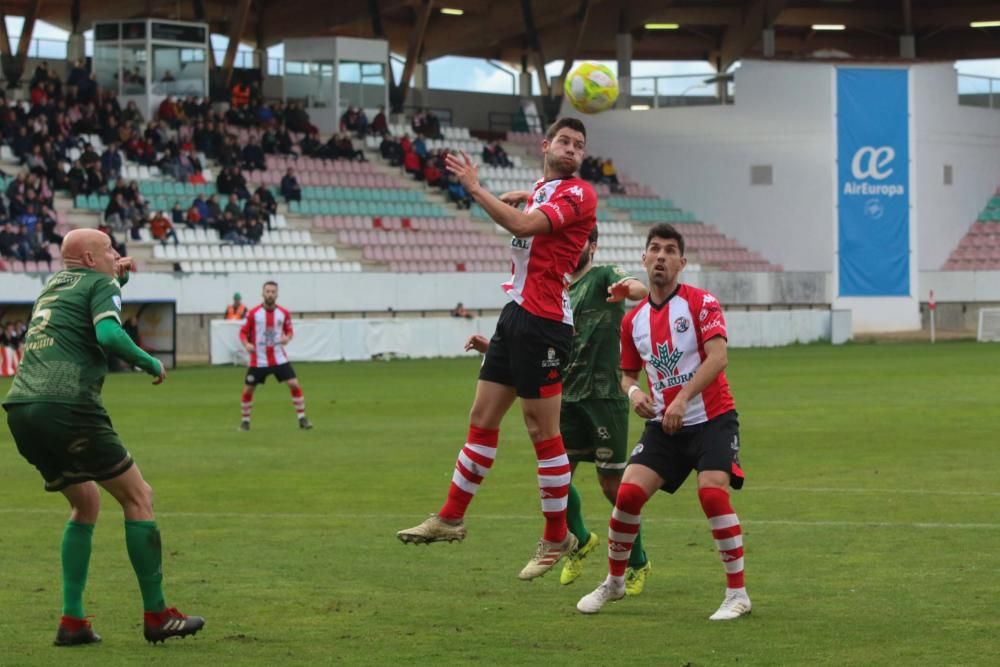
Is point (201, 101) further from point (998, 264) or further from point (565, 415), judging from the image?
point (565, 415)

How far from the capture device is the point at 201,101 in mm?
51688

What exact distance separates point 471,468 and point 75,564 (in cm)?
226

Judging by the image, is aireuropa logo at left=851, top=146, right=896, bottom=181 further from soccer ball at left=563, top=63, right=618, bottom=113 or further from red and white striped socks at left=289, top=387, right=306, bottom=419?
soccer ball at left=563, top=63, right=618, bottom=113

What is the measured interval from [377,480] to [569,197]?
25.3 feet

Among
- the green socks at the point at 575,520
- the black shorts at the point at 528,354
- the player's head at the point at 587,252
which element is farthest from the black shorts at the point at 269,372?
Result: the black shorts at the point at 528,354

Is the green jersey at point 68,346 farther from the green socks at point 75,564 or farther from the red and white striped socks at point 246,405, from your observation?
the red and white striped socks at point 246,405

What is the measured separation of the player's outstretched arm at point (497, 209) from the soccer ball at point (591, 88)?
5.02m

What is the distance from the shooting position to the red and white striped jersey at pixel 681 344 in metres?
8.69

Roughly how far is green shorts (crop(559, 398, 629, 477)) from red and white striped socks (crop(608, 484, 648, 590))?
1.08 metres

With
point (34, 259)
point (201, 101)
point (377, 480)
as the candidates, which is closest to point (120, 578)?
point (377, 480)

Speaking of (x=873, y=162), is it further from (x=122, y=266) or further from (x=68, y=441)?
(x=68, y=441)

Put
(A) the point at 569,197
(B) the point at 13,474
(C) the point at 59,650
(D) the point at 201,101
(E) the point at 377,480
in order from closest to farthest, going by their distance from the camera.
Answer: (C) the point at 59,650
(A) the point at 569,197
(E) the point at 377,480
(B) the point at 13,474
(D) the point at 201,101

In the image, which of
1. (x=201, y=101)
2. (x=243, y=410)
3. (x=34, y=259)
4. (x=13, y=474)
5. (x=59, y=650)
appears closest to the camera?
(x=59, y=650)

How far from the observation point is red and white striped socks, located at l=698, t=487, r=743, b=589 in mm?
8508
